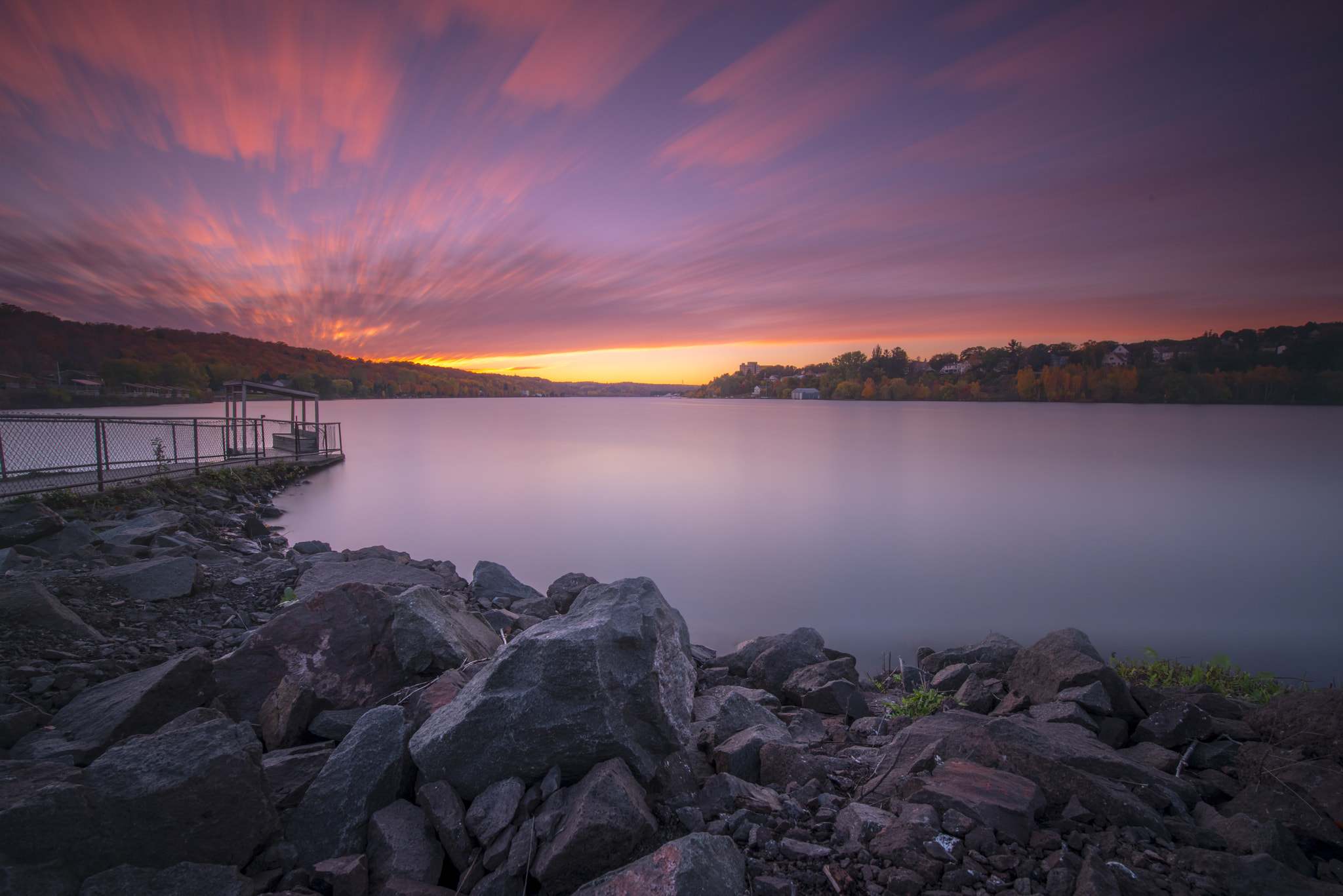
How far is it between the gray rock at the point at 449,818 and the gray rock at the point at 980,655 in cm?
535

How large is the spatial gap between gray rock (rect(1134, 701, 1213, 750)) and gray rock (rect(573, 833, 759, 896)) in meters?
3.03

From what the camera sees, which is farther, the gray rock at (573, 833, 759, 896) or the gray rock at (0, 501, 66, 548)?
the gray rock at (0, 501, 66, 548)

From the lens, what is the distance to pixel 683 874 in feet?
6.88

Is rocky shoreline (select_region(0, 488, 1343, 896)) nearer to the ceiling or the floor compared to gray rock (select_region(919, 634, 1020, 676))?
nearer to the ceiling

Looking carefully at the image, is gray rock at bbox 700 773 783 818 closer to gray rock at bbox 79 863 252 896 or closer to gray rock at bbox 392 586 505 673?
gray rock at bbox 79 863 252 896

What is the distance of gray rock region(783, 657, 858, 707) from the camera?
207 inches

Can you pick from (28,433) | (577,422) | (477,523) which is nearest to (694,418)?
(577,422)

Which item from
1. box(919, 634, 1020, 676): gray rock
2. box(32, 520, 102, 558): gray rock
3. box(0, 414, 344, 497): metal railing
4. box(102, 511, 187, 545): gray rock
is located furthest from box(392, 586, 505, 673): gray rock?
box(0, 414, 344, 497): metal railing

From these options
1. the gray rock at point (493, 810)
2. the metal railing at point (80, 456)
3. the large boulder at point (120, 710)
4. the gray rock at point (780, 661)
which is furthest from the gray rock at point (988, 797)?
the metal railing at point (80, 456)

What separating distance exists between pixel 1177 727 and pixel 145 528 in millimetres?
13015

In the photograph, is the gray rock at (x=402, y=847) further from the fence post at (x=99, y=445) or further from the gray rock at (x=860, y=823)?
the fence post at (x=99, y=445)

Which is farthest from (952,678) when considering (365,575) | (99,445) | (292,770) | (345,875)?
(99,445)

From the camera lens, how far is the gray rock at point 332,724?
358 cm

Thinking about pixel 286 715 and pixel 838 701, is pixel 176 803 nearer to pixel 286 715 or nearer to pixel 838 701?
pixel 286 715
